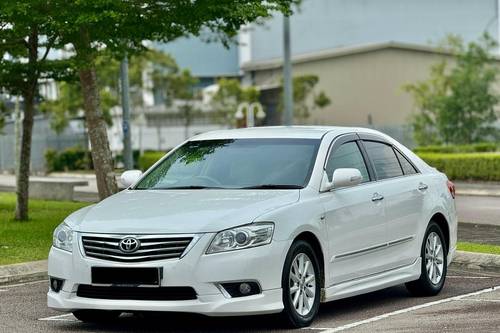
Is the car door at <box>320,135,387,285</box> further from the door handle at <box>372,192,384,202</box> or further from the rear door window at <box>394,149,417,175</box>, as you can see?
the rear door window at <box>394,149,417,175</box>

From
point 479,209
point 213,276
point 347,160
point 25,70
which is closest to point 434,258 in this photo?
point 347,160

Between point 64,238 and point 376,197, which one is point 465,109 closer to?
point 376,197

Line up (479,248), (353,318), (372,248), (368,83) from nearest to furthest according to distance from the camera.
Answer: (353,318), (372,248), (479,248), (368,83)

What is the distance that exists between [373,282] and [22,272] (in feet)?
15.7

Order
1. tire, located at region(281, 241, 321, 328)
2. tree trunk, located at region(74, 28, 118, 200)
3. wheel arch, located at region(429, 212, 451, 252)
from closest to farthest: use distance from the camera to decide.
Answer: tire, located at region(281, 241, 321, 328), wheel arch, located at region(429, 212, 451, 252), tree trunk, located at region(74, 28, 118, 200)

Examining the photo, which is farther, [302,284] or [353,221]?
[353,221]

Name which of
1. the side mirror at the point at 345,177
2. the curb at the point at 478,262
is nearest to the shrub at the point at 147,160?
the curb at the point at 478,262

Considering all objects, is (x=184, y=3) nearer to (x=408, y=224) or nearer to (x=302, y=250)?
(x=408, y=224)

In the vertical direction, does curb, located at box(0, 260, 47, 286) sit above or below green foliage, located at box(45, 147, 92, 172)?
above

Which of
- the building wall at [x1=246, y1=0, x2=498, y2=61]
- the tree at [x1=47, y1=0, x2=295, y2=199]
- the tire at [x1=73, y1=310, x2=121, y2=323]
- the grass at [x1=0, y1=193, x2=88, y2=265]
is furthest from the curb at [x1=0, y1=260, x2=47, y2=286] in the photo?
the building wall at [x1=246, y1=0, x2=498, y2=61]

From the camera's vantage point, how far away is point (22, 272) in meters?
14.0

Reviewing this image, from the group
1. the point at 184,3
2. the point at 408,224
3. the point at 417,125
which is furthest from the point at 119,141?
the point at 408,224

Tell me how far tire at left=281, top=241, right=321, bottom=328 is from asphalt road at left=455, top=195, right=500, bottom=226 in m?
12.0

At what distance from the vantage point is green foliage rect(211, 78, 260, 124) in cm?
6719
